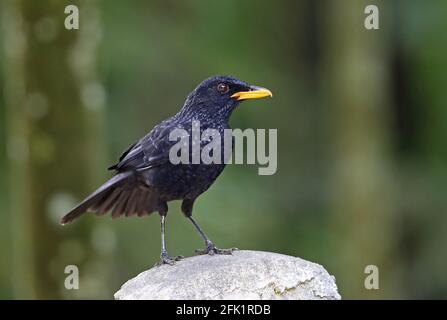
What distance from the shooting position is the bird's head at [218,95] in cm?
584

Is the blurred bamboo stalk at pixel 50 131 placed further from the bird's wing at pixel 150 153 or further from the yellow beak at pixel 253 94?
the yellow beak at pixel 253 94

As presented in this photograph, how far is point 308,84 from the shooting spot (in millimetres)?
12695

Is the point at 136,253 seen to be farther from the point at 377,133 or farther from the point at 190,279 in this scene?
the point at 190,279

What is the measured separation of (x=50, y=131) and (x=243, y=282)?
2.71 m

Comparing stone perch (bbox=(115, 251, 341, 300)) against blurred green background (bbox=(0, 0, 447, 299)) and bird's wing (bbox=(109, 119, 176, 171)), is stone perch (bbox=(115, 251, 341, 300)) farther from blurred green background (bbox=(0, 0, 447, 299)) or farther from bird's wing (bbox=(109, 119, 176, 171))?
blurred green background (bbox=(0, 0, 447, 299))

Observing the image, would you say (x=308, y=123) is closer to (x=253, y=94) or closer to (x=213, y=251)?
(x=253, y=94)

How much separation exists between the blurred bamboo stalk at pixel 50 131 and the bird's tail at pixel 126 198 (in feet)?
3.17

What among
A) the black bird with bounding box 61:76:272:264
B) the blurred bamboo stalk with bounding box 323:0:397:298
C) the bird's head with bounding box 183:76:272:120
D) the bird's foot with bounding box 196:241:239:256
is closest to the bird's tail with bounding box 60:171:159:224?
the black bird with bounding box 61:76:272:264

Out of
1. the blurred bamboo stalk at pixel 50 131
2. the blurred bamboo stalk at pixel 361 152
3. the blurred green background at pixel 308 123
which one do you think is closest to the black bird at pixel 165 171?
the blurred bamboo stalk at pixel 50 131

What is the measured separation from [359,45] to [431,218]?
2986mm

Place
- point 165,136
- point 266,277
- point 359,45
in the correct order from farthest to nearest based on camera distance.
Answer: point 359,45 → point 165,136 → point 266,277

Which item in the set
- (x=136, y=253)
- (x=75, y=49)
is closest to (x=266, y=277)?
(x=75, y=49)

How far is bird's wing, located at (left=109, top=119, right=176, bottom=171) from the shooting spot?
5.59 metres

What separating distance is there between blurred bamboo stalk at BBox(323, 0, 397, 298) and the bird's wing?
16.9 feet
